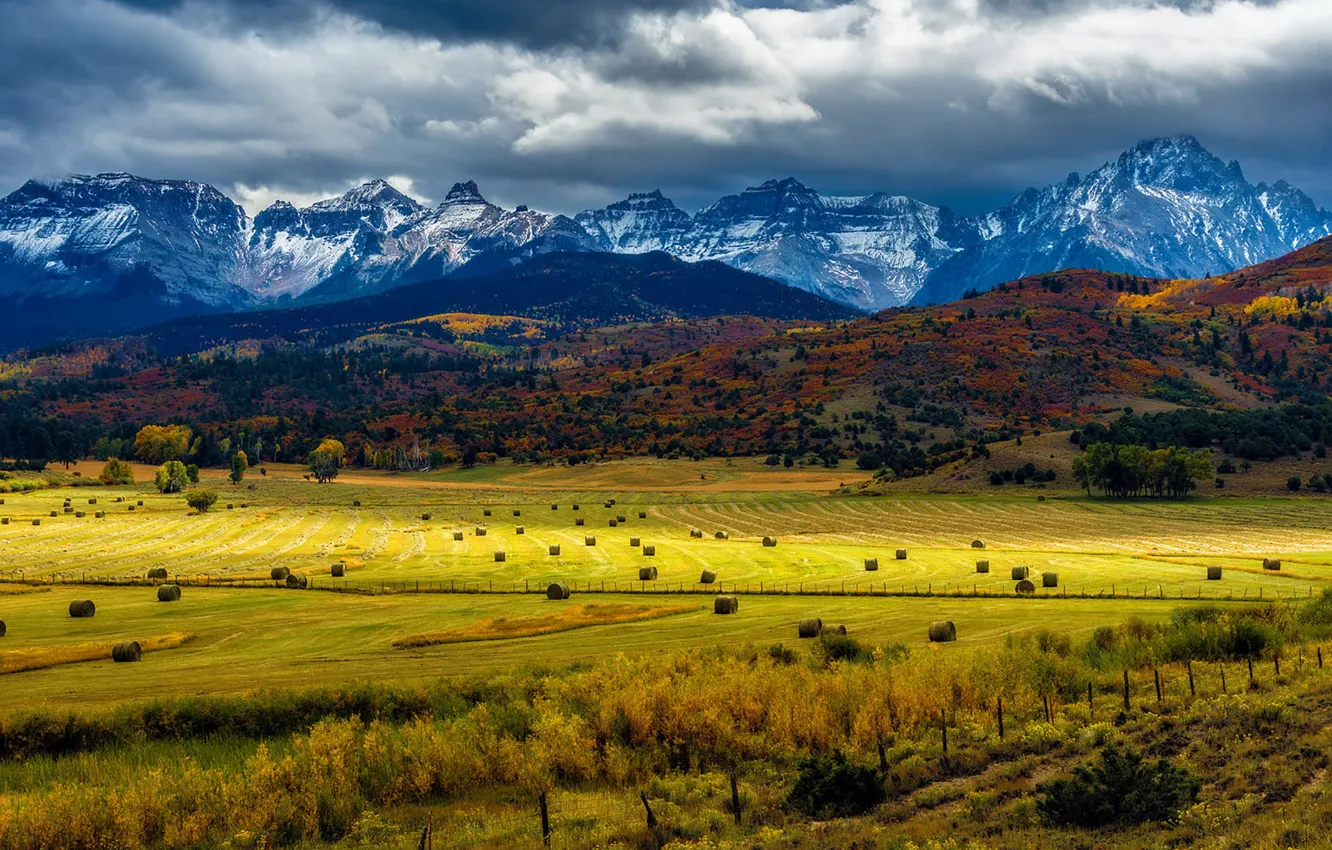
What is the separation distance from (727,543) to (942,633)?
43089 millimetres

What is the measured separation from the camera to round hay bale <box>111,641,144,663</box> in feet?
123

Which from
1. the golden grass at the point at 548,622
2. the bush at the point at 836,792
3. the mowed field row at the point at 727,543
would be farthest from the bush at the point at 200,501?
the bush at the point at 836,792

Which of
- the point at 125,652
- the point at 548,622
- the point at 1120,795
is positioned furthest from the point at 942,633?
the point at 125,652

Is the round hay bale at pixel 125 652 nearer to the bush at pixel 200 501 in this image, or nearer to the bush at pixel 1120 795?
the bush at pixel 1120 795

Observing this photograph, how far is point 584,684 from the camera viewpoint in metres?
31.1

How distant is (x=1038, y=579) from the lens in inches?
2232

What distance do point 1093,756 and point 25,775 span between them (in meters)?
27.1

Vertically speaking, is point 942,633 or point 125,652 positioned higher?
point 125,652

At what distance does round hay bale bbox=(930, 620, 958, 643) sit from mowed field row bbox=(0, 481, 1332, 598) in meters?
15.1

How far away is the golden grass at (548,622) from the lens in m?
41.6

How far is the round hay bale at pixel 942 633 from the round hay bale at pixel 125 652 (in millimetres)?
29681

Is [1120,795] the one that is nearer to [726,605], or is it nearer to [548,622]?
[726,605]

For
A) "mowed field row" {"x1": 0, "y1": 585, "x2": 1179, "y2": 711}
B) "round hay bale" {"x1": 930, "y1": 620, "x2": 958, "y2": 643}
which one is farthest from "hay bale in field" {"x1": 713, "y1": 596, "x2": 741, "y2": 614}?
"round hay bale" {"x1": 930, "y1": 620, "x2": 958, "y2": 643}

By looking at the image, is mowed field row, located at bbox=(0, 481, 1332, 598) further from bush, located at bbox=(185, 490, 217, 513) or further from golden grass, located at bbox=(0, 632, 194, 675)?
golden grass, located at bbox=(0, 632, 194, 675)
